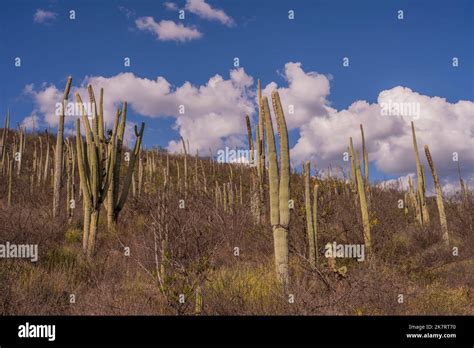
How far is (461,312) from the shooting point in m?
7.14

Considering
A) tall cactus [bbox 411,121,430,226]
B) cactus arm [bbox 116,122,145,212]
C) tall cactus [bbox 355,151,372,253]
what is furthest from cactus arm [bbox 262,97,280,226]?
tall cactus [bbox 411,121,430,226]

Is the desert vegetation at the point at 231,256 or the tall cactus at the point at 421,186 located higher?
the tall cactus at the point at 421,186

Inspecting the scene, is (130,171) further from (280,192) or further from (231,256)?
(280,192)

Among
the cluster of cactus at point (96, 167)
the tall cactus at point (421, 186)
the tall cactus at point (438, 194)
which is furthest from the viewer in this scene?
the tall cactus at point (421, 186)

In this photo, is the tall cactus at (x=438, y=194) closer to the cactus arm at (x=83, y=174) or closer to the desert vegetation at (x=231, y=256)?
the desert vegetation at (x=231, y=256)

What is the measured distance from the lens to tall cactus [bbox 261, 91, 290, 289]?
23.9 feet

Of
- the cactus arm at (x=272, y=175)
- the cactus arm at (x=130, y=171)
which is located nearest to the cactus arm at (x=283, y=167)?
the cactus arm at (x=272, y=175)

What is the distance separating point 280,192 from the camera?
7.52 metres

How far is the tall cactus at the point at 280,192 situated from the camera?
7281 millimetres
